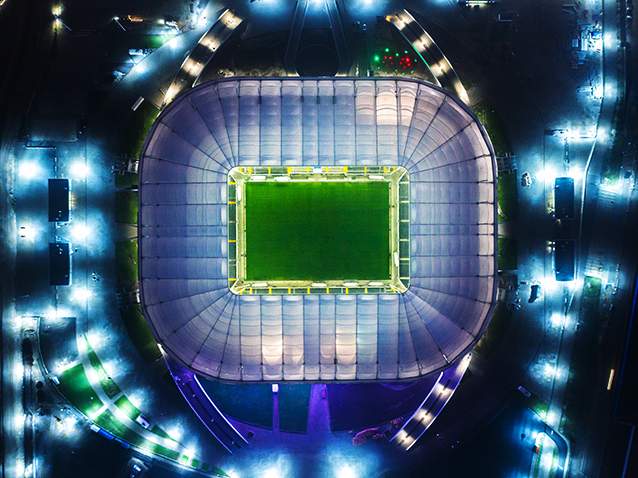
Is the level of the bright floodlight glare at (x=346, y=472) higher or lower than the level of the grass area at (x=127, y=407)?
lower

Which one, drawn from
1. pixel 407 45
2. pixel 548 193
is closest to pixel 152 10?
pixel 407 45

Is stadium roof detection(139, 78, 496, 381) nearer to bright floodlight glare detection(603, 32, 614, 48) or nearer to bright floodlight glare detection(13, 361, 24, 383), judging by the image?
bright floodlight glare detection(13, 361, 24, 383)

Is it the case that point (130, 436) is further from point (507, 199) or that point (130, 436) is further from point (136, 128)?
point (507, 199)

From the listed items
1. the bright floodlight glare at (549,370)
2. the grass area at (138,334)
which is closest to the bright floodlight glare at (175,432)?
the grass area at (138,334)

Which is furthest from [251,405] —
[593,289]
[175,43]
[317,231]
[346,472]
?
[175,43]

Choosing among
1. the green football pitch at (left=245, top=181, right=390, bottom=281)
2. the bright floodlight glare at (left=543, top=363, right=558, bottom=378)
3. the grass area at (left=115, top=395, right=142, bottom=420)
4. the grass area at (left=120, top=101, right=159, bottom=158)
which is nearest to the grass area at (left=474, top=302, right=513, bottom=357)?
the bright floodlight glare at (left=543, top=363, right=558, bottom=378)

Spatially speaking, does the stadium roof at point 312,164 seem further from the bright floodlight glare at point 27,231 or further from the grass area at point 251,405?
the bright floodlight glare at point 27,231
